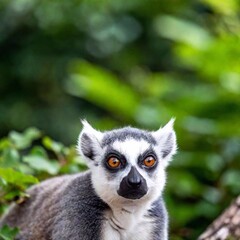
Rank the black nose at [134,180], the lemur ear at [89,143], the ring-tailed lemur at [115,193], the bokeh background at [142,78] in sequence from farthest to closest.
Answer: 1. the bokeh background at [142,78]
2. the lemur ear at [89,143]
3. the ring-tailed lemur at [115,193]
4. the black nose at [134,180]

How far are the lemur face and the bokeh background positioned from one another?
44.3 inches

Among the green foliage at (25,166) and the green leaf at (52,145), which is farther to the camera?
the green leaf at (52,145)

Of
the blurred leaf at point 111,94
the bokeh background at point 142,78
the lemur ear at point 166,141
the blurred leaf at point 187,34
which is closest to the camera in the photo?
the lemur ear at point 166,141

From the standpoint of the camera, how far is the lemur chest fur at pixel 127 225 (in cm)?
477

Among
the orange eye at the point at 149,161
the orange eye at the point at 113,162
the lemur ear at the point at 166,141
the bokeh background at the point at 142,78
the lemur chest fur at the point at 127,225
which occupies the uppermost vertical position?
the lemur ear at the point at 166,141

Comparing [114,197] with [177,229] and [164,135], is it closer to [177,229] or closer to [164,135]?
[164,135]

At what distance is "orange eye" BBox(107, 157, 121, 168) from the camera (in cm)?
475

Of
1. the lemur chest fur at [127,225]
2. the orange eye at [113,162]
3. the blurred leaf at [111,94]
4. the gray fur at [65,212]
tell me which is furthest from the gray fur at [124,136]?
the blurred leaf at [111,94]

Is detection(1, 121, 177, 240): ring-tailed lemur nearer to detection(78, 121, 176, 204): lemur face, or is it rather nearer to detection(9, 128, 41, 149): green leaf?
detection(78, 121, 176, 204): lemur face

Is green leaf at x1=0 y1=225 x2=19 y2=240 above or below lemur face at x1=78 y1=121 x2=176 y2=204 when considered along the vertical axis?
below

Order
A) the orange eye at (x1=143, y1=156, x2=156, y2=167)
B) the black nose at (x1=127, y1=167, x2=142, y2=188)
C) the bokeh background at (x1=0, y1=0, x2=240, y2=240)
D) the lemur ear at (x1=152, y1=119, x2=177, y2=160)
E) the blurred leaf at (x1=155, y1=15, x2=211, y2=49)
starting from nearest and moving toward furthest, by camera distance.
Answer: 1. the black nose at (x1=127, y1=167, x2=142, y2=188)
2. the orange eye at (x1=143, y1=156, x2=156, y2=167)
3. the lemur ear at (x1=152, y1=119, x2=177, y2=160)
4. the bokeh background at (x1=0, y1=0, x2=240, y2=240)
5. the blurred leaf at (x1=155, y1=15, x2=211, y2=49)

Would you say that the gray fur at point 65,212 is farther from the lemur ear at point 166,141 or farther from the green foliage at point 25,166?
the lemur ear at point 166,141

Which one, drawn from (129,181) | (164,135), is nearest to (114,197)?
(129,181)

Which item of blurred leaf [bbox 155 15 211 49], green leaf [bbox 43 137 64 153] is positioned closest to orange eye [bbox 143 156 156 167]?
green leaf [bbox 43 137 64 153]
